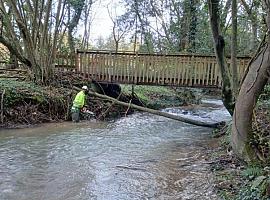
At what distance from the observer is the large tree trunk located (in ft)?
22.2

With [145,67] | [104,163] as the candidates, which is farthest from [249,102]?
[145,67]

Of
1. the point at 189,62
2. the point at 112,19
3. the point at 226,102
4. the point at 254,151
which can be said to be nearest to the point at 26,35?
the point at 189,62

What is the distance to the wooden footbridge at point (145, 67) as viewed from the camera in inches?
593

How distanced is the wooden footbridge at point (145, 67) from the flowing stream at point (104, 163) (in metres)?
3.48

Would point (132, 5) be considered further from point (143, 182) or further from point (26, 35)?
point (143, 182)

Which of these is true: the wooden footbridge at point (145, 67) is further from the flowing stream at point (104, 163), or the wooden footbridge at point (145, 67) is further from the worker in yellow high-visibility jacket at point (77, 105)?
the flowing stream at point (104, 163)

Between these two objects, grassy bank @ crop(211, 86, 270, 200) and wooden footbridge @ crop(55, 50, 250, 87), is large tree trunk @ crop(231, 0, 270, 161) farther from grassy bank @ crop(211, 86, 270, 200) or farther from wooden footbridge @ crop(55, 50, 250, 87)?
wooden footbridge @ crop(55, 50, 250, 87)

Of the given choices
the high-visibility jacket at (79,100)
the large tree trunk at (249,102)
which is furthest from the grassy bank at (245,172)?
the high-visibility jacket at (79,100)

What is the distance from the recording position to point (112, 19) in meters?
32.5

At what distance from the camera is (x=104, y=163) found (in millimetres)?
7578

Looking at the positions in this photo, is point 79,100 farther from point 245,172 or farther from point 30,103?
point 245,172

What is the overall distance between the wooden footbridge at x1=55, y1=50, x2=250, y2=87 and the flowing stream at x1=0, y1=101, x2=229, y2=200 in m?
3.48

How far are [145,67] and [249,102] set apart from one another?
28.6 ft

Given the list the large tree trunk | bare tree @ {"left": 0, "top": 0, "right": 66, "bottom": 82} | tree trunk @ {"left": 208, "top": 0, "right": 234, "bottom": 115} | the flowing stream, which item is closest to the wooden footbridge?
bare tree @ {"left": 0, "top": 0, "right": 66, "bottom": 82}
